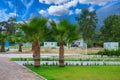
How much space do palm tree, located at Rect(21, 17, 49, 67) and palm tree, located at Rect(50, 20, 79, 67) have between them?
25.8 inches

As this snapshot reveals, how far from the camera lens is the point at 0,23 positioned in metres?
77.8

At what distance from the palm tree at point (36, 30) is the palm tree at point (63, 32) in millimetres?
655

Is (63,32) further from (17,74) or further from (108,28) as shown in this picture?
(108,28)

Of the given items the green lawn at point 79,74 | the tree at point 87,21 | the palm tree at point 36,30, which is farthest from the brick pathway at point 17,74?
the tree at point 87,21

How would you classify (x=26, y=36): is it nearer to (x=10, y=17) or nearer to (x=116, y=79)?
(x=116, y=79)

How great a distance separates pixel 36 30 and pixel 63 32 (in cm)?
173

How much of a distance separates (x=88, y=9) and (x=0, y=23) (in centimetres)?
2263

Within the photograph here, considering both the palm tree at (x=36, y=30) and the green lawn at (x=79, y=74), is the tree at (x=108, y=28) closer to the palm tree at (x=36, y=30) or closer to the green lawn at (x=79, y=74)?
the palm tree at (x=36, y=30)

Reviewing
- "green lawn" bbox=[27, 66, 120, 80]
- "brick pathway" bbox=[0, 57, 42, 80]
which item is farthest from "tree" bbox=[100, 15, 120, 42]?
"brick pathway" bbox=[0, 57, 42, 80]

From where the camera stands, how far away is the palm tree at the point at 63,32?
19266 mm

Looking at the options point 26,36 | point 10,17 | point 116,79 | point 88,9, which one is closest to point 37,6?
point 10,17

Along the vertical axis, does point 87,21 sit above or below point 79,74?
above

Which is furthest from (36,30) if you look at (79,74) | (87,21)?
(87,21)

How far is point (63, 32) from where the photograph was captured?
19344 millimetres
